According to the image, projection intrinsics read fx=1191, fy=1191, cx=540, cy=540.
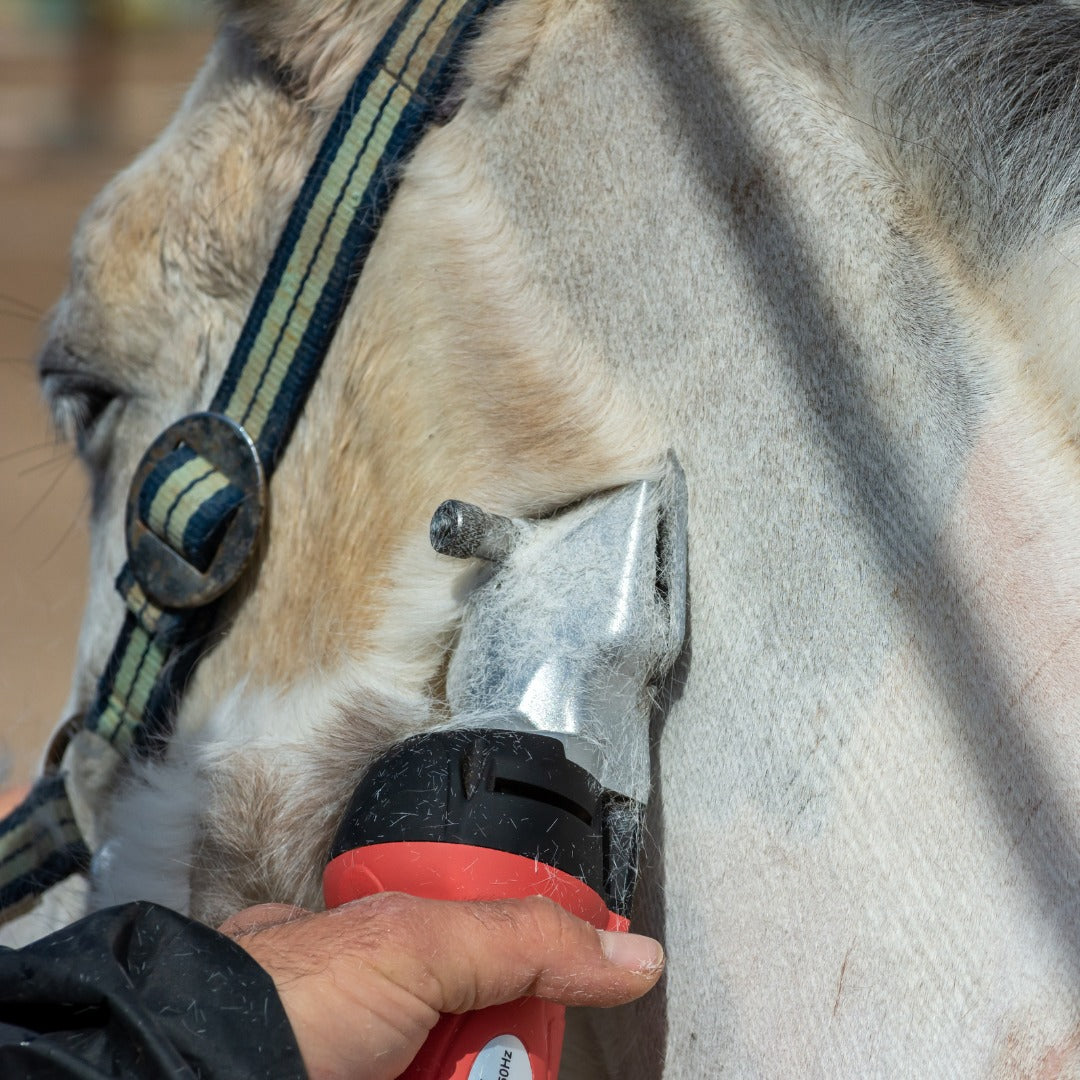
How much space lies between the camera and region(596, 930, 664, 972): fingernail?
2.32 feet

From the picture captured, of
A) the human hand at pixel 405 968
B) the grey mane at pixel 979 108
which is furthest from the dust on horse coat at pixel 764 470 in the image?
the human hand at pixel 405 968

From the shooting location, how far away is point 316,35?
0.99 metres

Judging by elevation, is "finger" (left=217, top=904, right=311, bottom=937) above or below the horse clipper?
below

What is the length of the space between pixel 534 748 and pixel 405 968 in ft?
0.49

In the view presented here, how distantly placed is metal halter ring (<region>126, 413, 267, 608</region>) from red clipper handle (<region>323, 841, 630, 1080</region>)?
0.38 meters

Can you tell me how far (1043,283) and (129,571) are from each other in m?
0.83

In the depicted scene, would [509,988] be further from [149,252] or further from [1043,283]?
[149,252]

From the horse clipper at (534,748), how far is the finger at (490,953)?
0.03 m

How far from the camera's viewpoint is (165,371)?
43.6 inches

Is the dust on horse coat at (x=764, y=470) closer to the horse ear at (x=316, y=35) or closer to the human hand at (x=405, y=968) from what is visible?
the horse ear at (x=316, y=35)

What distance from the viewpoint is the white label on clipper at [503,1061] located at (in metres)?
0.68

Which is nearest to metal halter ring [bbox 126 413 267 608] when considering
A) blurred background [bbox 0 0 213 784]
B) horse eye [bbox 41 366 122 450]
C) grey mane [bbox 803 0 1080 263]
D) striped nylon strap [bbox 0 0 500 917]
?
striped nylon strap [bbox 0 0 500 917]

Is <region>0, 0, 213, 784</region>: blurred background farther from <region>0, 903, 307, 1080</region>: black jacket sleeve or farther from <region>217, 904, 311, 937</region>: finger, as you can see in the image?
<region>0, 903, 307, 1080</region>: black jacket sleeve

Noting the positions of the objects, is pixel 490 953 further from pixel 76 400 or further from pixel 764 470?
pixel 76 400
